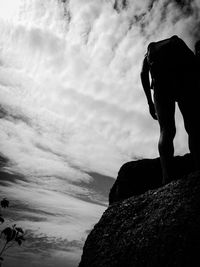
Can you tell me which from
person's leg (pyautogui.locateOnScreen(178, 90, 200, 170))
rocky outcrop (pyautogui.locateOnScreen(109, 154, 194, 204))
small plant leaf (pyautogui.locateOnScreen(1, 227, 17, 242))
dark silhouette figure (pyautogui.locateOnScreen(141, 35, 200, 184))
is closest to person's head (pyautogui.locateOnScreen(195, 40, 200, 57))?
dark silhouette figure (pyautogui.locateOnScreen(141, 35, 200, 184))

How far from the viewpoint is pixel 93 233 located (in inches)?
116

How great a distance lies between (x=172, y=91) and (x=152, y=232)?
1.80 m

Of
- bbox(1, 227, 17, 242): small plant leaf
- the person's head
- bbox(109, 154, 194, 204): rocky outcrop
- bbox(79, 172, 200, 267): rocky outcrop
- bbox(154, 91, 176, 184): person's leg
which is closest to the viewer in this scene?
bbox(79, 172, 200, 267): rocky outcrop

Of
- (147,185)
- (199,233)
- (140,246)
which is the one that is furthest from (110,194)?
(199,233)

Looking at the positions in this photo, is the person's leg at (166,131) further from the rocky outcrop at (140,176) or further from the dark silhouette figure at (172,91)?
the rocky outcrop at (140,176)

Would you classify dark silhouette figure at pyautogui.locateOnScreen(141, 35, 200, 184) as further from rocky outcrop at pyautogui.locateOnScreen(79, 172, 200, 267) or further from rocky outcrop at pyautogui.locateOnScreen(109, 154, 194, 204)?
rocky outcrop at pyautogui.locateOnScreen(109, 154, 194, 204)

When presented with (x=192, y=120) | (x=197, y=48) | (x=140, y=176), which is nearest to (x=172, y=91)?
(x=192, y=120)

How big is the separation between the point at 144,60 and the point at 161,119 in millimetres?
1008

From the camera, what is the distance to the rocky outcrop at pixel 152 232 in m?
1.90

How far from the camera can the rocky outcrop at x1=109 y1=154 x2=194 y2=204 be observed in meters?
4.46

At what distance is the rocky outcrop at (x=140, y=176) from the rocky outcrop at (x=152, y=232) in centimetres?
149

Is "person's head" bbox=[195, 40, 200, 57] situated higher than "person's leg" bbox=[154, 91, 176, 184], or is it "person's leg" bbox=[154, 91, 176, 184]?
"person's head" bbox=[195, 40, 200, 57]

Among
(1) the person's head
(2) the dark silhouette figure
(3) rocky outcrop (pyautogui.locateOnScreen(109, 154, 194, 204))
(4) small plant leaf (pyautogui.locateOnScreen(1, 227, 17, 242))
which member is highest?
(1) the person's head

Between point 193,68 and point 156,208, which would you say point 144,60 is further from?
point 156,208
